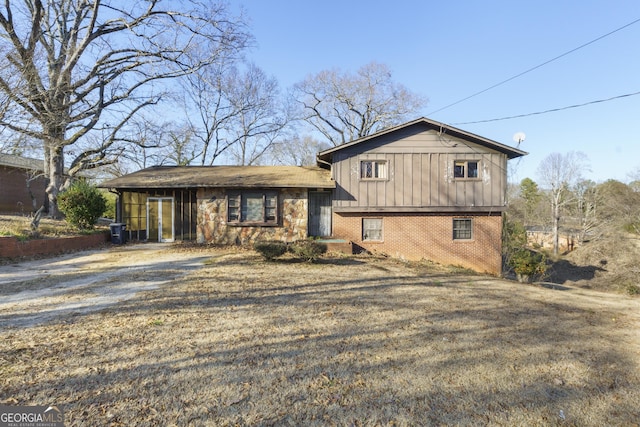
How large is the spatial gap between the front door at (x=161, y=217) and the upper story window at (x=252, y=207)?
3284mm

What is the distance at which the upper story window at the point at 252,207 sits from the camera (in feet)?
45.1

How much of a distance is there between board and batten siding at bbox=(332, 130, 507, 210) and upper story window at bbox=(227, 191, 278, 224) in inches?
113

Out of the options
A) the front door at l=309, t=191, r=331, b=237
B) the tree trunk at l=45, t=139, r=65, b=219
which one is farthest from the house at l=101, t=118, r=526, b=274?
the tree trunk at l=45, t=139, r=65, b=219

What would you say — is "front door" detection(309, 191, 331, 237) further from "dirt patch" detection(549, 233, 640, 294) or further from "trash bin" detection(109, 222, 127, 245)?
"dirt patch" detection(549, 233, 640, 294)

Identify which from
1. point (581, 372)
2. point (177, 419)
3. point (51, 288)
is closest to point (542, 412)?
point (581, 372)

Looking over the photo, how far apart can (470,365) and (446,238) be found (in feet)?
35.1

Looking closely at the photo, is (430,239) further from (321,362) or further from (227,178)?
(321,362)

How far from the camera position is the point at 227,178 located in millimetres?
14344

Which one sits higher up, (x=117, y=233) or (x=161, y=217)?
(x=161, y=217)

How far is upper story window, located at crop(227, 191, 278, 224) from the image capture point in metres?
13.7

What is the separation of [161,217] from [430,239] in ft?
41.1

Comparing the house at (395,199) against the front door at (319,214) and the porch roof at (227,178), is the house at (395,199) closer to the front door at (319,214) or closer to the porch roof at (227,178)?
the porch roof at (227,178)

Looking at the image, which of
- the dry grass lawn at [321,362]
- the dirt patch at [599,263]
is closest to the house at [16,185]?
the dry grass lawn at [321,362]

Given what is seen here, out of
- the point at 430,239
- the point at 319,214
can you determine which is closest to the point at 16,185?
the point at 319,214
